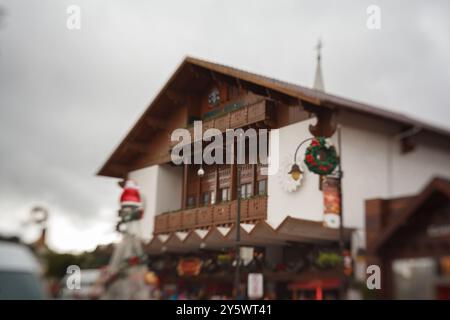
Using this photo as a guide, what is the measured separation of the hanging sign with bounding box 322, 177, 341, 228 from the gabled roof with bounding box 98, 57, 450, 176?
7.18 ft

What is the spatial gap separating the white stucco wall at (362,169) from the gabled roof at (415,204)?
2.14 m

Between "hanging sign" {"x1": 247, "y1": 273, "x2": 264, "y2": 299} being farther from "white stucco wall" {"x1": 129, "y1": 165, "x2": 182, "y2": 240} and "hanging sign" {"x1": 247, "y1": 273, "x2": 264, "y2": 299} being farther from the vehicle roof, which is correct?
"white stucco wall" {"x1": 129, "y1": 165, "x2": 182, "y2": 240}

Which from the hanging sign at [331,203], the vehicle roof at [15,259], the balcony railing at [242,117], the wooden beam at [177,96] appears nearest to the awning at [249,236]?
the hanging sign at [331,203]

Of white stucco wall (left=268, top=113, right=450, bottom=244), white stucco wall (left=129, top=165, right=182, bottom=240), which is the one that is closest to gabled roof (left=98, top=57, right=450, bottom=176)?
white stucco wall (left=268, top=113, right=450, bottom=244)

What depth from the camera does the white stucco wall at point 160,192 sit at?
2694 centimetres

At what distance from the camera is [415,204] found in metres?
13.0

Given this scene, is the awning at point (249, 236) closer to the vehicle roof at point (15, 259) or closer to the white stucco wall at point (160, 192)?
the white stucco wall at point (160, 192)

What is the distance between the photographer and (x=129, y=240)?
58.1ft

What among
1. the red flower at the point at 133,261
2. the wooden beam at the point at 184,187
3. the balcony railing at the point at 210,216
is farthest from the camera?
the wooden beam at the point at 184,187

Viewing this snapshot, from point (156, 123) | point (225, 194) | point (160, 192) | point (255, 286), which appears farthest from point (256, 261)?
point (156, 123)
